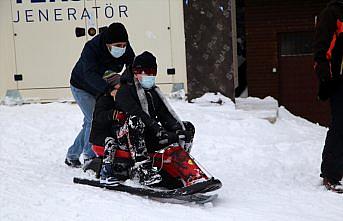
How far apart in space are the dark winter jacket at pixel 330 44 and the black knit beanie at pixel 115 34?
1.64 metres

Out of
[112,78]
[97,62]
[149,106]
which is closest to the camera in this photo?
[149,106]

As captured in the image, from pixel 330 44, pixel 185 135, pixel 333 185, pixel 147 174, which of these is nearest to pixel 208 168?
pixel 185 135

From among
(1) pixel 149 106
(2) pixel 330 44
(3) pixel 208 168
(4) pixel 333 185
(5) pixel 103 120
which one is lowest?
(3) pixel 208 168

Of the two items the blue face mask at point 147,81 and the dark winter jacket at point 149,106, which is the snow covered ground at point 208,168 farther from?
the blue face mask at point 147,81

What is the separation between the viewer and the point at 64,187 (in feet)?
16.5

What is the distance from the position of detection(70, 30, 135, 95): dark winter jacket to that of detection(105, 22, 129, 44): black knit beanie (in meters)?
0.10

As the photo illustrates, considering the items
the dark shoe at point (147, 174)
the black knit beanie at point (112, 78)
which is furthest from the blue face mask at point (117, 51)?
the dark shoe at point (147, 174)

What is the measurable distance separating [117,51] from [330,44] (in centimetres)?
181

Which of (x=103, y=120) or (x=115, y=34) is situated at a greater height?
(x=115, y=34)

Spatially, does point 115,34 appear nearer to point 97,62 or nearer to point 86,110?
point 97,62

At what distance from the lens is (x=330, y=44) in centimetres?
496

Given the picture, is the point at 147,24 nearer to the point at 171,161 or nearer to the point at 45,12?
the point at 45,12

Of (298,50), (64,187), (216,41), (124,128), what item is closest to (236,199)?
(124,128)

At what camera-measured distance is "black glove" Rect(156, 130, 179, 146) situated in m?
4.77
